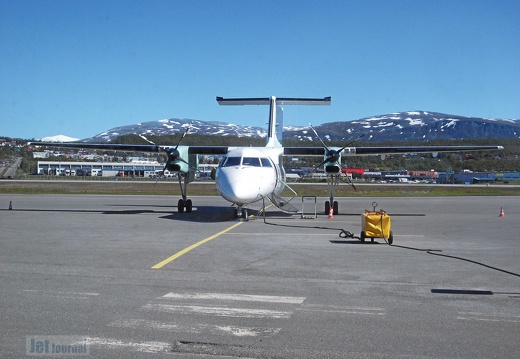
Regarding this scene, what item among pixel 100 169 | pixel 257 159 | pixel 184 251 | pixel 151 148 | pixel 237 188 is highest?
pixel 151 148

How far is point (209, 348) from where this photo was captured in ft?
19.2

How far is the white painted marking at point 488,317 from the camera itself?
6.97 metres

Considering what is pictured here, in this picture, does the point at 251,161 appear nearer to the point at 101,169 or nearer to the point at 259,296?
the point at 259,296

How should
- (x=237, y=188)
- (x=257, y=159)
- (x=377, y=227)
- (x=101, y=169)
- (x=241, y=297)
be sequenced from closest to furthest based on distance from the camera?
(x=241, y=297) → (x=377, y=227) → (x=237, y=188) → (x=257, y=159) → (x=101, y=169)

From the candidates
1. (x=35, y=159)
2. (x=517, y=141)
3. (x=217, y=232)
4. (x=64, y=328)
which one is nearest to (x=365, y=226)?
(x=217, y=232)

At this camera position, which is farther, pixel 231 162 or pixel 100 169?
pixel 100 169

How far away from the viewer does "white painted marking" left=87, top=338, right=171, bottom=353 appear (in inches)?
228

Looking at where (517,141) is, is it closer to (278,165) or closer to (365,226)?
(278,165)

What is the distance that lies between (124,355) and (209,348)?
0.88m

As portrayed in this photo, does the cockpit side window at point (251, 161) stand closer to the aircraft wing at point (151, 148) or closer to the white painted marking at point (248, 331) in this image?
the aircraft wing at point (151, 148)

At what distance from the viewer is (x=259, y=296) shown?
8281 millimetres

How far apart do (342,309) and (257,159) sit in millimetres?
14351

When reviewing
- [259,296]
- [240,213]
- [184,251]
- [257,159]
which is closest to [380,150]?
[257,159]

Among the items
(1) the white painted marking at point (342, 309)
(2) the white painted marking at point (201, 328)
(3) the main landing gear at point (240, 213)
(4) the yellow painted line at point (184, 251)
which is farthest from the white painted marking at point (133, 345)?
(3) the main landing gear at point (240, 213)
